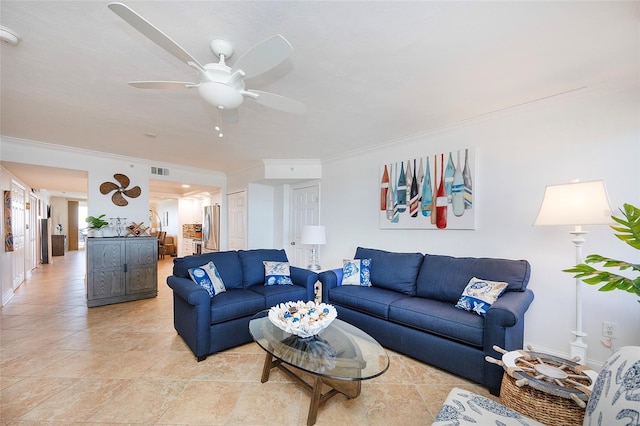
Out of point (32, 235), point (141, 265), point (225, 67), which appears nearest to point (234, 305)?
point (225, 67)

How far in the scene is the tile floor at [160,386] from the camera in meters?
1.80

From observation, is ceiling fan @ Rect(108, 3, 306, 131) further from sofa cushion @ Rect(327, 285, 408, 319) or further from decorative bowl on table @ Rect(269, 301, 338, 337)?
sofa cushion @ Rect(327, 285, 408, 319)

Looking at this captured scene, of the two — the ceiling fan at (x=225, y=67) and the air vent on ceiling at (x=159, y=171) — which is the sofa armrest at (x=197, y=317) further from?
the air vent on ceiling at (x=159, y=171)

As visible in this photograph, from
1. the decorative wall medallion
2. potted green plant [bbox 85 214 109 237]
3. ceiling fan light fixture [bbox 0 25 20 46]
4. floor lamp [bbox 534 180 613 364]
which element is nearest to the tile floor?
floor lamp [bbox 534 180 613 364]

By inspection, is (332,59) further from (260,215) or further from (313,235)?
(260,215)

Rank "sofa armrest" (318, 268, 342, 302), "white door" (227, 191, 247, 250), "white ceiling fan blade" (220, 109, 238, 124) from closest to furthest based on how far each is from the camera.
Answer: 1. "white ceiling fan blade" (220, 109, 238, 124)
2. "sofa armrest" (318, 268, 342, 302)
3. "white door" (227, 191, 247, 250)

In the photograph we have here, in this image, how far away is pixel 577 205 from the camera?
2021mm

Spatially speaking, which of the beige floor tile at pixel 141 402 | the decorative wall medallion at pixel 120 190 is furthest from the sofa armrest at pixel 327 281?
the decorative wall medallion at pixel 120 190

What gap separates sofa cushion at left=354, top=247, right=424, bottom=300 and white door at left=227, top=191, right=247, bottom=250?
3.31 m

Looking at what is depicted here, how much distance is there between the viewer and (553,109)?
256 cm

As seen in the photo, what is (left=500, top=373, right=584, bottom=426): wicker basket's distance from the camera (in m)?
1.37

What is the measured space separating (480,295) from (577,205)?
1.01 meters

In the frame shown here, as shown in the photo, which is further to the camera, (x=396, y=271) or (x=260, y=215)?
(x=260, y=215)

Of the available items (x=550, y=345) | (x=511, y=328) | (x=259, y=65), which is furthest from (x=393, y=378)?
(x=259, y=65)
